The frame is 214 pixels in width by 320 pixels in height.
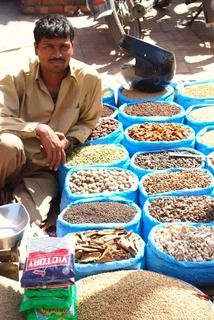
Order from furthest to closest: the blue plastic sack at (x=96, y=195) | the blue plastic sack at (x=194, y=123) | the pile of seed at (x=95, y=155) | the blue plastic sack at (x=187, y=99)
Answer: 1. the blue plastic sack at (x=187, y=99)
2. the blue plastic sack at (x=194, y=123)
3. the pile of seed at (x=95, y=155)
4. the blue plastic sack at (x=96, y=195)

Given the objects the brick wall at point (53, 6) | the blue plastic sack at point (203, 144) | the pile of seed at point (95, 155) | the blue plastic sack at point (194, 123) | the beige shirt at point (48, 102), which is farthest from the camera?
the brick wall at point (53, 6)

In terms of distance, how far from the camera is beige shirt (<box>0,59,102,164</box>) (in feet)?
10.7

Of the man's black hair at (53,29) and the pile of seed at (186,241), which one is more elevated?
the man's black hair at (53,29)

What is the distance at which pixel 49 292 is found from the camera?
79.5 inches

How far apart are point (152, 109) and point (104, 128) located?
0.46 metres

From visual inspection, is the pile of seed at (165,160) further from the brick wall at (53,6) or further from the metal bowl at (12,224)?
the brick wall at (53,6)

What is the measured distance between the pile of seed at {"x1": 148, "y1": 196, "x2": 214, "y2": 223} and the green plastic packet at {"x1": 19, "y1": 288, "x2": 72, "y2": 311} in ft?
2.93

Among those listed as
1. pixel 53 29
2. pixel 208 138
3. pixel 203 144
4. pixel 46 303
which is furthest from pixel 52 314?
pixel 208 138

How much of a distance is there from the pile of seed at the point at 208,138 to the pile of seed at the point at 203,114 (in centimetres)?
18

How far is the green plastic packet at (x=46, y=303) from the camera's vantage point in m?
2.03

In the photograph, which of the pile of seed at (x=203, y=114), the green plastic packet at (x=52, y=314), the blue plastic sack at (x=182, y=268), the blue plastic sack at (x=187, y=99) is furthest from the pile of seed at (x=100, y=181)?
the blue plastic sack at (x=187, y=99)

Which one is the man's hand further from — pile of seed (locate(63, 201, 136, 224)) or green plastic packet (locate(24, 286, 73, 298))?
green plastic packet (locate(24, 286, 73, 298))

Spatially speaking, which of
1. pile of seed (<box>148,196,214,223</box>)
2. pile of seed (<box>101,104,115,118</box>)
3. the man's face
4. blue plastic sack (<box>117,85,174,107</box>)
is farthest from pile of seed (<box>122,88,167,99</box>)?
pile of seed (<box>148,196,214,223</box>)

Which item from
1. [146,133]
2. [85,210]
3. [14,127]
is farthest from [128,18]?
[85,210]
